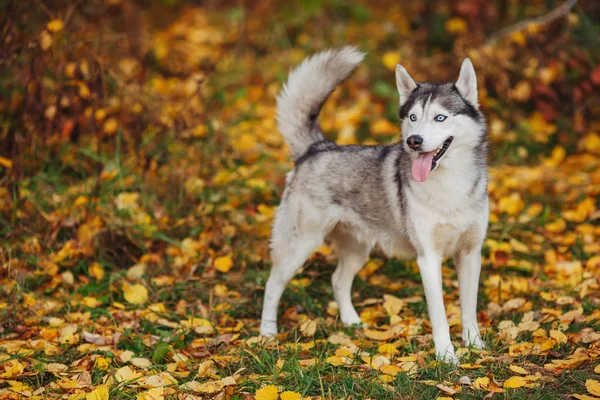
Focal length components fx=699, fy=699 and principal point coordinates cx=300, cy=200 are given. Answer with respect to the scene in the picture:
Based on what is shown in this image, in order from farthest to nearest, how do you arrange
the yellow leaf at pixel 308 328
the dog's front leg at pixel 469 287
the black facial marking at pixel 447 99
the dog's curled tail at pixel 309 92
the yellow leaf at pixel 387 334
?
the dog's curled tail at pixel 309 92 < the yellow leaf at pixel 308 328 < the yellow leaf at pixel 387 334 < the dog's front leg at pixel 469 287 < the black facial marking at pixel 447 99

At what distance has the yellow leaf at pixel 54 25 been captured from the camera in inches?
221

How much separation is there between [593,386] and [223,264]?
2.87 meters

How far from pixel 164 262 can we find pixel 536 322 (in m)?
2.76

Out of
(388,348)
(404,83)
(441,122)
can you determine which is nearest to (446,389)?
(388,348)

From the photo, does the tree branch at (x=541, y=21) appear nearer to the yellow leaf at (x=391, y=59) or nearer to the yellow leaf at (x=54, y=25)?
the yellow leaf at (x=391, y=59)

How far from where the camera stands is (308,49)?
9.55 metres

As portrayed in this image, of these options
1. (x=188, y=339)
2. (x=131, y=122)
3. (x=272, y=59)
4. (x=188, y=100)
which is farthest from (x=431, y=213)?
(x=272, y=59)

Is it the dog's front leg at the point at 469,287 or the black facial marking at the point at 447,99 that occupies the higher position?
the black facial marking at the point at 447,99

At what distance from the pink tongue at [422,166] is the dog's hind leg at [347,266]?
111cm

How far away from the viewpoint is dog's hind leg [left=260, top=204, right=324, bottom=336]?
464cm

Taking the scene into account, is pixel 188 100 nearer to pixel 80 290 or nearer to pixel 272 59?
pixel 80 290

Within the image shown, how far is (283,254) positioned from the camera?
4715mm

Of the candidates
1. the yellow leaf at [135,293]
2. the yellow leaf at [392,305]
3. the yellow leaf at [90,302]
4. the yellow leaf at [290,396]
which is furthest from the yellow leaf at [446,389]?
the yellow leaf at [90,302]

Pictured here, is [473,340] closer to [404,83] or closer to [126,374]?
[404,83]
